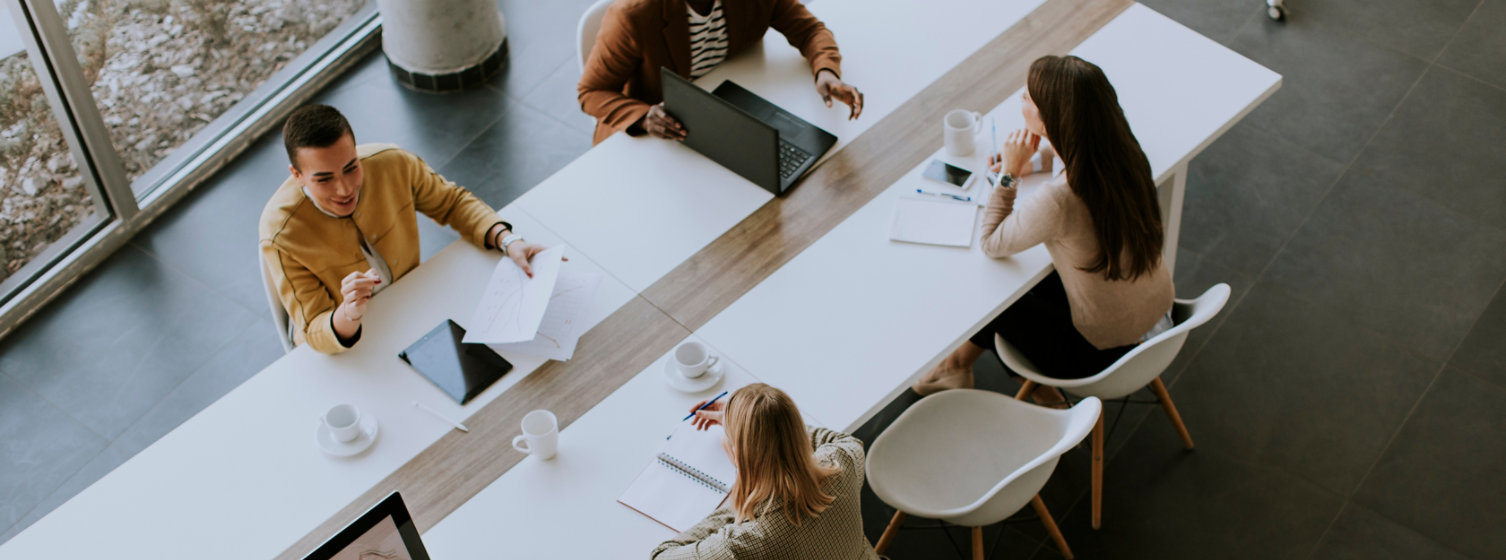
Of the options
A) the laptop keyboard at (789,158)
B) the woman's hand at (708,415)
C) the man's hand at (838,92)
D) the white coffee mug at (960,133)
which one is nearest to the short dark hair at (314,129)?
the woman's hand at (708,415)

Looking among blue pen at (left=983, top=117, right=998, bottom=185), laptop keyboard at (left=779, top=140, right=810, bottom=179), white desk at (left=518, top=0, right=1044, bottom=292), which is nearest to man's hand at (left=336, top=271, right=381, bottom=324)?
white desk at (left=518, top=0, right=1044, bottom=292)

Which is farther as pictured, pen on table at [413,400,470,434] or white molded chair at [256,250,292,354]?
white molded chair at [256,250,292,354]

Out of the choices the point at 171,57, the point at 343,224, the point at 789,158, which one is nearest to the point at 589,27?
the point at 789,158

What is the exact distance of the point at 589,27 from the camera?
12.0ft

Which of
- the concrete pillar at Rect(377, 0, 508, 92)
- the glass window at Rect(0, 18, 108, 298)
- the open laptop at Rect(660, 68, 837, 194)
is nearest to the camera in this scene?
the open laptop at Rect(660, 68, 837, 194)

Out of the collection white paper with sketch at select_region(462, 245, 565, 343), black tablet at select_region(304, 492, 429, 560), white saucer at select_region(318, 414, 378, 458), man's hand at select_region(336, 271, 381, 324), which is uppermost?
black tablet at select_region(304, 492, 429, 560)

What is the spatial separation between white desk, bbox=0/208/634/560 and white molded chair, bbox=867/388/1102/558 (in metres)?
0.77

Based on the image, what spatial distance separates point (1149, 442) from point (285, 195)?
2.44m

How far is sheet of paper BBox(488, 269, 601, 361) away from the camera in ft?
9.45

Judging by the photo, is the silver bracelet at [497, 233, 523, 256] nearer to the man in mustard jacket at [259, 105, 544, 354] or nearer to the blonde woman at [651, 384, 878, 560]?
the man in mustard jacket at [259, 105, 544, 354]

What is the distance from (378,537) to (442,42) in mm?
2900

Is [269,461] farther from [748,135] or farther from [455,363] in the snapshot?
[748,135]

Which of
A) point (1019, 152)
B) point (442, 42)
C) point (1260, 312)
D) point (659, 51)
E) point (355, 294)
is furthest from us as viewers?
point (442, 42)

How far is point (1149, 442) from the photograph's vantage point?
363cm
